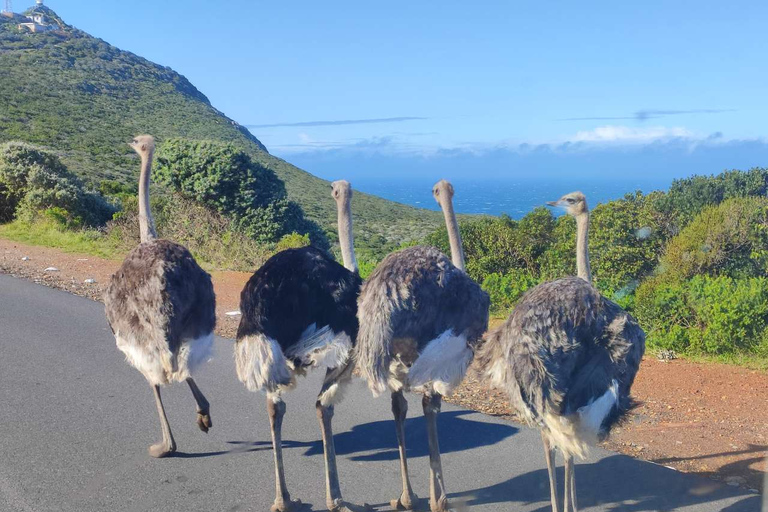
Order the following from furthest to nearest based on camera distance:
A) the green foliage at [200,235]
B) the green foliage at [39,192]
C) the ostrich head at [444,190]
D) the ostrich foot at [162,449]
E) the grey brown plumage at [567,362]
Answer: the green foliage at [39,192] < the green foliage at [200,235] < the ostrich head at [444,190] < the ostrich foot at [162,449] < the grey brown plumage at [567,362]

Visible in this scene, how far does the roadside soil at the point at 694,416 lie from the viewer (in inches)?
192

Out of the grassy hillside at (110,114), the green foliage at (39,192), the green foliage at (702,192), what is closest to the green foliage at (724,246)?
the green foliage at (702,192)

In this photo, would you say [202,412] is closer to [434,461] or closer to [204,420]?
[204,420]

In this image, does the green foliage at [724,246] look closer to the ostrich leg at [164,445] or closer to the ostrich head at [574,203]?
the ostrich head at [574,203]

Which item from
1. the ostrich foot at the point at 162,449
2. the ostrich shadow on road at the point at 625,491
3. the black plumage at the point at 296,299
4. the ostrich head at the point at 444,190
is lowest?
the ostrich shadow on road at the point at 625,491

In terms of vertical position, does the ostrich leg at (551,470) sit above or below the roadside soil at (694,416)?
above

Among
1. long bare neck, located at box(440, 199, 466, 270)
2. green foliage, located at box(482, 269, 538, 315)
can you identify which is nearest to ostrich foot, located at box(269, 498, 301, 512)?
long bare neck, located at box(440, 199, 466, 270)

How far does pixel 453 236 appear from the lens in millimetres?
5133

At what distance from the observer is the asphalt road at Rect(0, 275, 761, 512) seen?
14.6ft

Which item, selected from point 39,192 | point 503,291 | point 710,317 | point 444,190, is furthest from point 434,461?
point 39,192

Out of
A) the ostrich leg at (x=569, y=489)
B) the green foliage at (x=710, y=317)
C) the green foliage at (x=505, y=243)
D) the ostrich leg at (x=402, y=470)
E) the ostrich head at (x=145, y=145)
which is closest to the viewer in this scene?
the ostrich leg at (x=569, y=489)

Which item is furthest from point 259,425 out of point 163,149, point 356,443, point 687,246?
point 163,149

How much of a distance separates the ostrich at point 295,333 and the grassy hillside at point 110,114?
45.7 ft

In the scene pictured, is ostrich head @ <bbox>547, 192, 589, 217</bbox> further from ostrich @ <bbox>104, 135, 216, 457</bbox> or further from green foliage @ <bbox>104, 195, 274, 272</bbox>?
green foliage @ <bbox>104, 195, 274, 272</bbox>
